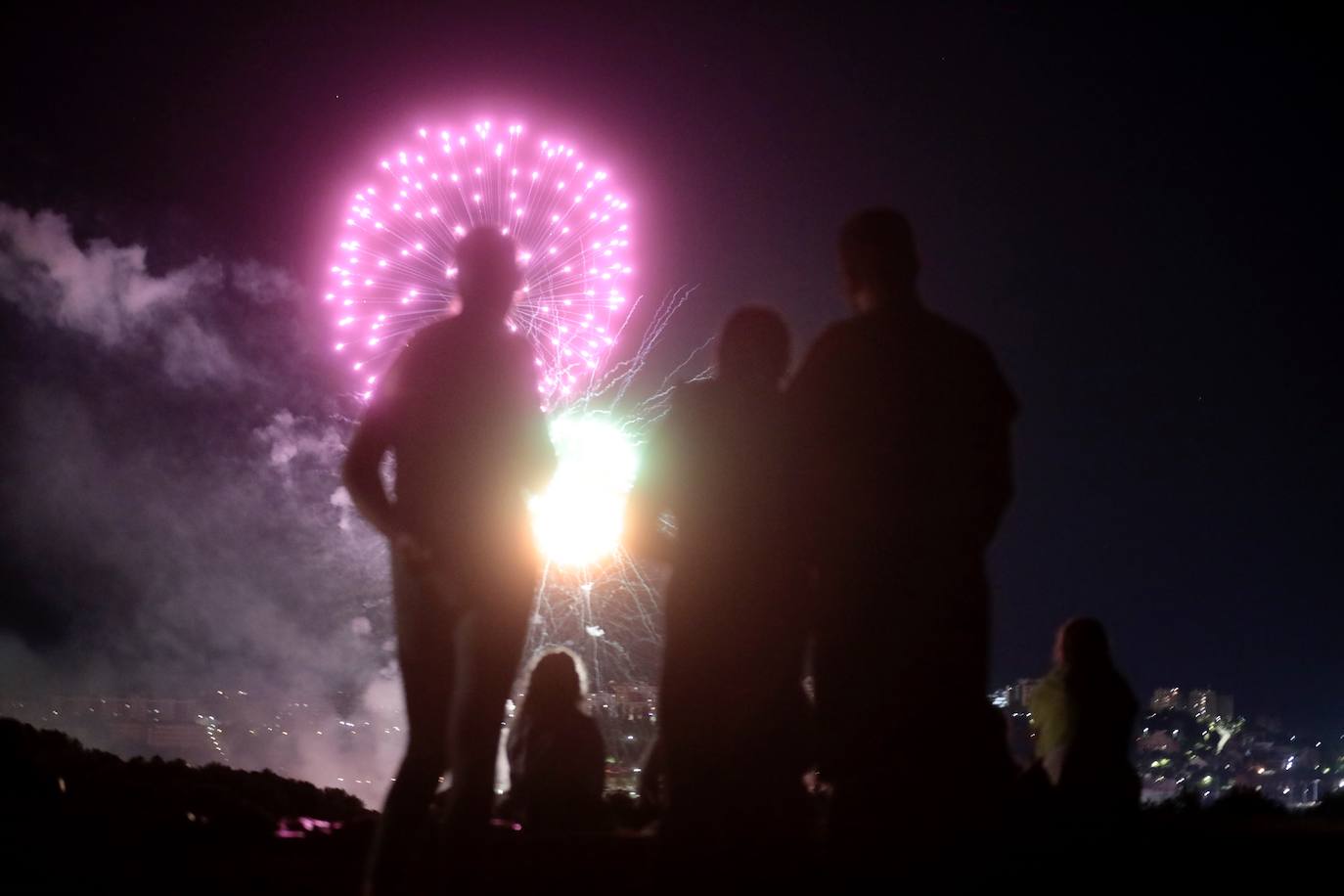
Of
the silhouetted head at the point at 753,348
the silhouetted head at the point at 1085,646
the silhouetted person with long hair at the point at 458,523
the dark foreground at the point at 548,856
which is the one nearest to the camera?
the dark foreground at the point at 548,856

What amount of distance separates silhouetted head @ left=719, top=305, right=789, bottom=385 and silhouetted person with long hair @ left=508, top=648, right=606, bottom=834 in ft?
7.57

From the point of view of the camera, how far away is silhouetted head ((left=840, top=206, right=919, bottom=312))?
314 cm

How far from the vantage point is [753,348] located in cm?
342

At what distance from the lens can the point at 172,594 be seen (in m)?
21.8

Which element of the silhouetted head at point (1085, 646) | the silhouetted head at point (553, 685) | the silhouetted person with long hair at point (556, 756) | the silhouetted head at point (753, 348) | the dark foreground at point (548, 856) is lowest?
the dark foreground at point (548, 856)

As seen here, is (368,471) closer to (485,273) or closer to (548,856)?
(485,273)

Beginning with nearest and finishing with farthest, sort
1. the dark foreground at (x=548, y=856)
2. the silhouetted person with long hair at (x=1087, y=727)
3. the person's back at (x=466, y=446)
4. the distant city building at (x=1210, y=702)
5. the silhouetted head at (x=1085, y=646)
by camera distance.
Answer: the dark foreground at (x=548, y=856)
the person's back at (x=466, y=446)
the silhouetted person with long hair at (x=1087, y=727)
the silhouetted head at (x=1085, y=646)
the distant city building at (x=1210, y=702)

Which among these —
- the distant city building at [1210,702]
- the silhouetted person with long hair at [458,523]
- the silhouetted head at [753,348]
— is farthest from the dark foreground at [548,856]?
the distant city building at [1210,702]

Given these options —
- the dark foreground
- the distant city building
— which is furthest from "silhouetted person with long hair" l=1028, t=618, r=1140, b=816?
the distant city building

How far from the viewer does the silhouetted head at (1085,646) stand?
5.41 m

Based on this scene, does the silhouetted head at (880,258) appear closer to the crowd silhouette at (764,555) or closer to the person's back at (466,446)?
the crowd silhouette at (764,555)

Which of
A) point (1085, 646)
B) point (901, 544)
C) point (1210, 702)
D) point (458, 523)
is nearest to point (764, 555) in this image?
point (901, 544)

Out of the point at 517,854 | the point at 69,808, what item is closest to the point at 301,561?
the point at 69,808

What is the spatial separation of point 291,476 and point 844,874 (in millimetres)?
22243
